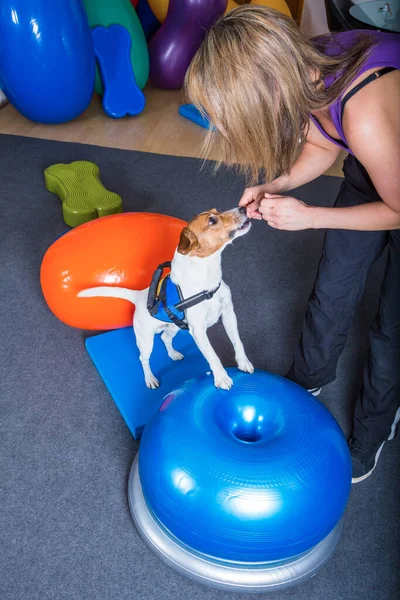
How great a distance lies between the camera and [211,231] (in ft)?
5.00

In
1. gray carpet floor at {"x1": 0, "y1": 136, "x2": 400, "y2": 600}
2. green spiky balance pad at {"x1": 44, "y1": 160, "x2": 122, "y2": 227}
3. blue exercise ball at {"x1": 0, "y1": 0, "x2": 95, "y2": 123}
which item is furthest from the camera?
blue exercise ball at {"x1": 0, "y1": 0, "x2": 95, "y2": 123}

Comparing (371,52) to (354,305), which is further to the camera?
(354,305)

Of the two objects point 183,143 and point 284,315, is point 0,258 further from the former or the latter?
point 183,143

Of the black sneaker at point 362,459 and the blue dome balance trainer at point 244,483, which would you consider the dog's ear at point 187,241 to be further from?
the black sneaker at point 362,459

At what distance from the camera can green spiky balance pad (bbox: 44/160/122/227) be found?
8.98 feet

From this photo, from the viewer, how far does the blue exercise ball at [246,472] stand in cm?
129

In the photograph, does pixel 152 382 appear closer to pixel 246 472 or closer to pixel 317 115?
pixel 246 472

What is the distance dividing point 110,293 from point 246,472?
890 mm

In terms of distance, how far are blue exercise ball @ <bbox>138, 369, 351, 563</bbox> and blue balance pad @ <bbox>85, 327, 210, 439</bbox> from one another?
339mm

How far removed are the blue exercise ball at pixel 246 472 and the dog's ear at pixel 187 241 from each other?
395 mm

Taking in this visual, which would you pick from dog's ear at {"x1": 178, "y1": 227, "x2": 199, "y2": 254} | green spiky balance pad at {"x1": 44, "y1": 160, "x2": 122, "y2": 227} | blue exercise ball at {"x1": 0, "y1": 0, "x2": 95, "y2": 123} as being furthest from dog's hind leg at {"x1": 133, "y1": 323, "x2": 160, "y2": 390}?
blue exercise ball at {"x1": 0, "y1": 0, "x2": 95, "y2": 123}

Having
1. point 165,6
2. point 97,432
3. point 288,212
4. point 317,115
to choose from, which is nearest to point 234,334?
point 288,212

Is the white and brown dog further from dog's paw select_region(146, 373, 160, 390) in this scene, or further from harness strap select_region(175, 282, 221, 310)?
dog's paw select_region(146, 373, 160, 390)

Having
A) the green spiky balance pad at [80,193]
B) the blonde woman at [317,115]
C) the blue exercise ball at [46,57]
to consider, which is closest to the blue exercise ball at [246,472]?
the blonde woman at [317,115]
